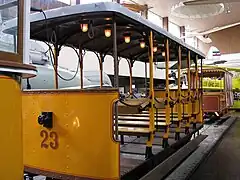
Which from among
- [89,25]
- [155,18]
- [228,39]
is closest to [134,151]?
[89,25]

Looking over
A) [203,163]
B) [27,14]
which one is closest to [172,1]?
[203,163]

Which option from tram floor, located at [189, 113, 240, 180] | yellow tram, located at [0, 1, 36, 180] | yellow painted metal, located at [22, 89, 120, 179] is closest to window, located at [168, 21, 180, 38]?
tram floor, located at [189, 113, 240, 180]

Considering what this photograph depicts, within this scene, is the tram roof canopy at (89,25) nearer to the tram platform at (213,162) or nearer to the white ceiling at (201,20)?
the tram platform at (213,162)

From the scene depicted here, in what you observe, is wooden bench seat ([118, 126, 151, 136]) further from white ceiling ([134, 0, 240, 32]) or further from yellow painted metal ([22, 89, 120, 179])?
white ceiling ([134, 0, 240, 32])

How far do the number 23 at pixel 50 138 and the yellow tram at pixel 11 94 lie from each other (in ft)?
3.87

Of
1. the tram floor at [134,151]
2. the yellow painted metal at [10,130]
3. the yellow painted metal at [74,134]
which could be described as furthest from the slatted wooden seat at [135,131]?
the yellow painted metal at [10,130]

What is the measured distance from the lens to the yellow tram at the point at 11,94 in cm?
169

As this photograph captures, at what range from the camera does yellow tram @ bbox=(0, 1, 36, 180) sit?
5.54ft

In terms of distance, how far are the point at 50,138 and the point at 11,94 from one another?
1417 mm

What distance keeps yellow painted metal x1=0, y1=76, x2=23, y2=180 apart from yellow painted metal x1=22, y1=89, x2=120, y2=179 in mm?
997

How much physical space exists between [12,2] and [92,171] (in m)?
1.67

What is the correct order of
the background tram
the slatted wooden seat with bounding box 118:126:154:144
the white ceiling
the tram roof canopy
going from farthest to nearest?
1. the white ceiling
2. the background tram
3. the slatted wooden seat with bounding box 118:126:154:144
4. the tram roof canopy

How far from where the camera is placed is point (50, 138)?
306cm

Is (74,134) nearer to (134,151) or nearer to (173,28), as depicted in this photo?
(134,151)
